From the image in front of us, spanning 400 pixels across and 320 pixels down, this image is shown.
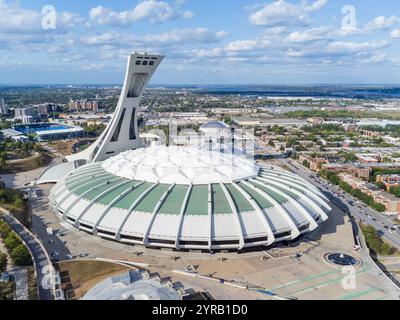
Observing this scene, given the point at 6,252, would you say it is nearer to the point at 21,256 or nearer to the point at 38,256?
the point at 21,256

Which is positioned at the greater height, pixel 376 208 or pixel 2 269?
pixel 2 269

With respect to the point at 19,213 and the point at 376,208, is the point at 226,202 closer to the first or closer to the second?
the point at 19,213

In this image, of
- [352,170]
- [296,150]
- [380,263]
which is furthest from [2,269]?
[296,150]

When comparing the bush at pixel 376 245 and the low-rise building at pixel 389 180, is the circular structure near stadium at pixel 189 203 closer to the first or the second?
the bush at pixel 376 245

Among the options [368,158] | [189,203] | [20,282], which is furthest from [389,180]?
[20,282]

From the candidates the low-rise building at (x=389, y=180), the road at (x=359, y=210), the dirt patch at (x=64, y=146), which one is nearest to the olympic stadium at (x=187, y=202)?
the road at (x=359, y=210)

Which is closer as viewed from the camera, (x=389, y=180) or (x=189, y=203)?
(x=189, y=203)
